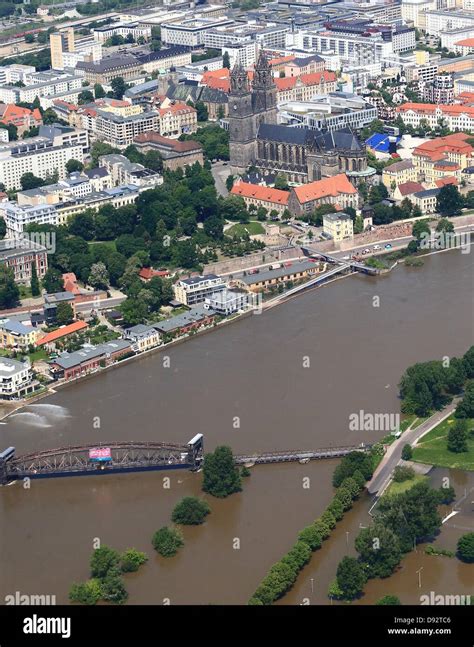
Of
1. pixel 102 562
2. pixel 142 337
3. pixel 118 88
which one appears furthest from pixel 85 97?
pixel 102 562

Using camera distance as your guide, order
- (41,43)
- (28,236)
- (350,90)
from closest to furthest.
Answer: (28,236)
(350,90)
(41,43)

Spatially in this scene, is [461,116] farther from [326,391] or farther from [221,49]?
[326,391]

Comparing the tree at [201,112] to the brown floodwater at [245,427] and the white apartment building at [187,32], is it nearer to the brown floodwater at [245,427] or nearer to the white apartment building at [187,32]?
the white apartment building at [187,32]

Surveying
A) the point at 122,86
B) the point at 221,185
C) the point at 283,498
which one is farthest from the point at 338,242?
the point at 122,86

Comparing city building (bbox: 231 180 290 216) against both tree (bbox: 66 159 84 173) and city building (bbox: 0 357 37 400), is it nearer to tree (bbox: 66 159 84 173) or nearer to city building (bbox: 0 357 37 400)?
tree (bbox: 66 159 84 173)

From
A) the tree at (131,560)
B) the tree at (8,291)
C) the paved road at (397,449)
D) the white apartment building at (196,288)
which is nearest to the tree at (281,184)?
the white apartment building at (196,288)

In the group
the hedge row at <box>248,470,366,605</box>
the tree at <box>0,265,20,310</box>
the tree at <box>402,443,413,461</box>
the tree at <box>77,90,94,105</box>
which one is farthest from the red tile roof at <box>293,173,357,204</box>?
the hedge row at <box>248,470,366,605</box>
